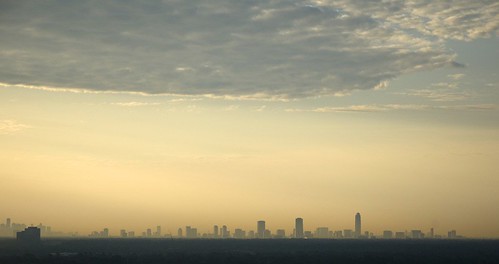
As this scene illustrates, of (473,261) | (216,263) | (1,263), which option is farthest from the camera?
(473,261)

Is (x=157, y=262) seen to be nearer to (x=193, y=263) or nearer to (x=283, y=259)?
(x=193, y=263)

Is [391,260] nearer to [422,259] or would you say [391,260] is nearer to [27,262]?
[422,259]

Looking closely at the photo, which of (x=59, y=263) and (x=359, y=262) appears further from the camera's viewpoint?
(x=359, y=262)

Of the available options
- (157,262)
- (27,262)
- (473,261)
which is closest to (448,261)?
(473,261)

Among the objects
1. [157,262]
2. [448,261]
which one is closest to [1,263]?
[157,262]

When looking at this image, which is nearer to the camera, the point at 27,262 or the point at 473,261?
the point at 27,262

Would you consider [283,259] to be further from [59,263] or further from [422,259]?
[59,263]

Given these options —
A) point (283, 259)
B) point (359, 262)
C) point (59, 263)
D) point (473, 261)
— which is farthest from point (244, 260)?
point (473, 261)

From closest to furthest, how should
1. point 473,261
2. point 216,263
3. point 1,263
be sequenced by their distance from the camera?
1. point 1,263
2. point 216,263
3. point 473,261
